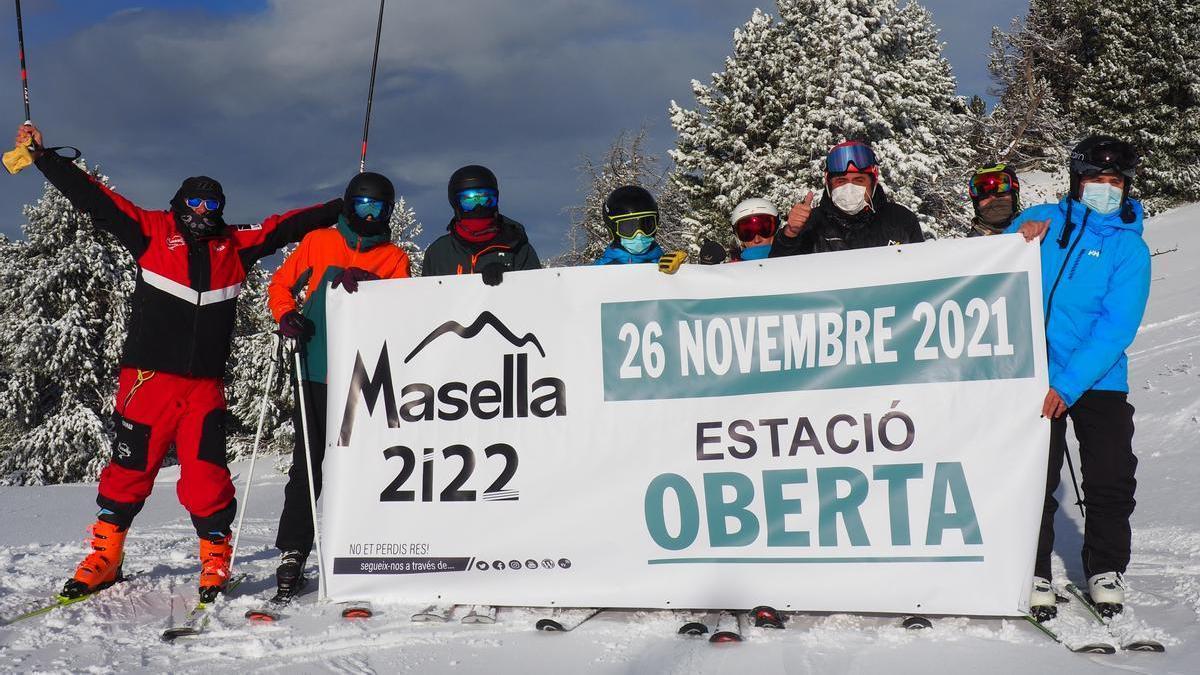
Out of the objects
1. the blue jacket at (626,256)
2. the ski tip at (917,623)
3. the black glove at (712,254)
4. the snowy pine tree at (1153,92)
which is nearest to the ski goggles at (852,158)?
the black glove at (712,254)

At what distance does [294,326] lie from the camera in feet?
15.1

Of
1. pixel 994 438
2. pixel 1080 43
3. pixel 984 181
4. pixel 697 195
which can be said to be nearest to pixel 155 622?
pixel 994 438

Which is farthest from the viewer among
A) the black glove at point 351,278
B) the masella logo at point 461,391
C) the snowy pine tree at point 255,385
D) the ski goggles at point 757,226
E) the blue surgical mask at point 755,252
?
the snowy pine tree at point 255,385

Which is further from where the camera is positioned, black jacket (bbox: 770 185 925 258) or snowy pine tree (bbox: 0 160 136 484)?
snowy pine tree (bbox: 0 160 136 484)

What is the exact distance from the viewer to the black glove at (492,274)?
4543 mm

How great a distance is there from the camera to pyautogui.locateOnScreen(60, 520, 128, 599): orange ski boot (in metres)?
4.60

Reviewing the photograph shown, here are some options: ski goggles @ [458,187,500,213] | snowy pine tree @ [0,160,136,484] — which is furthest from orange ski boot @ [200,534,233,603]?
snowy pine tree @ [0,160,136,484]

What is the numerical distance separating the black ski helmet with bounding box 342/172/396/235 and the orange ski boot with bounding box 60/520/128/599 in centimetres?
215

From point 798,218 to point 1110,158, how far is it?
1.49 metres

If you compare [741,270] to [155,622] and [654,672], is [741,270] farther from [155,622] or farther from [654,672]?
[155,622]

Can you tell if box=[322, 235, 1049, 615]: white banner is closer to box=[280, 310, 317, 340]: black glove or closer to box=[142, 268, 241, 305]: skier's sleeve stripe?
box=[280, 310, 317, 340]: black glove

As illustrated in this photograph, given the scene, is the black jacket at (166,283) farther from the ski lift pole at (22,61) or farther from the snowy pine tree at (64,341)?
the snowy pine tree at (64,341)

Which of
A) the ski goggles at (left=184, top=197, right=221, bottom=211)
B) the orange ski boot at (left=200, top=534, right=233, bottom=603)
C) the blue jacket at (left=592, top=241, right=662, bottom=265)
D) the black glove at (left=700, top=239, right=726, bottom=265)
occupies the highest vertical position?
the ski goggles at (left=184, top=197, right=221, bottom=211)

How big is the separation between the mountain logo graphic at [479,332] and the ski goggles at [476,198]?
0.74 metres
